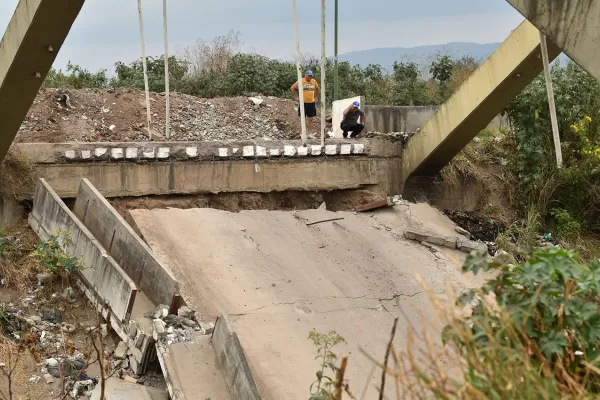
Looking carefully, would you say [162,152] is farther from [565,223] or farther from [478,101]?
[565,223]

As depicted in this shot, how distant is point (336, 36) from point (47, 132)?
5471 mm

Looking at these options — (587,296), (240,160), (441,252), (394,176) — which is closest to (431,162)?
(394,176)

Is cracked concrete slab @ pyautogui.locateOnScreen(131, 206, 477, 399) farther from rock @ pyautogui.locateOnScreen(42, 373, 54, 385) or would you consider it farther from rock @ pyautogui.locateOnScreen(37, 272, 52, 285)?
rock @ pyautogui.locateOnScreen(42, 373, 54, 385)

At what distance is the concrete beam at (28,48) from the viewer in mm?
6750

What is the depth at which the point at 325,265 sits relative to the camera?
27.8ft

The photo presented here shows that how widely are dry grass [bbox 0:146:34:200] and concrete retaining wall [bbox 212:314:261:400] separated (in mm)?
4166

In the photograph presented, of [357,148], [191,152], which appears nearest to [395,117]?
[357,148]

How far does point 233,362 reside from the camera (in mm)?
5855

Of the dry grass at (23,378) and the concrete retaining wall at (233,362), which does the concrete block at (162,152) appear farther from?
the concrete retaining wall at (233,362)

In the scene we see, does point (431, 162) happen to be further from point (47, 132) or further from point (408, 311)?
point (47, 132)

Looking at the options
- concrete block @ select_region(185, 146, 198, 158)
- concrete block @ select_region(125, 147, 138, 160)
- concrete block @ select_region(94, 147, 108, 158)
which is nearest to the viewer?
concrete block @ select_region(94, 147, 108, 158)

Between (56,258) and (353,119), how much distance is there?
4727mm

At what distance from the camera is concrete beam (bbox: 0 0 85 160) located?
6750mm

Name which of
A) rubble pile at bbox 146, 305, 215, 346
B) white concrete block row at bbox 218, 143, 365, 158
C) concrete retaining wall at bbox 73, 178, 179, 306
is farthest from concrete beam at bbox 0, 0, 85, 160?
white concrete block row at bbox 218, 143, 365, 158
